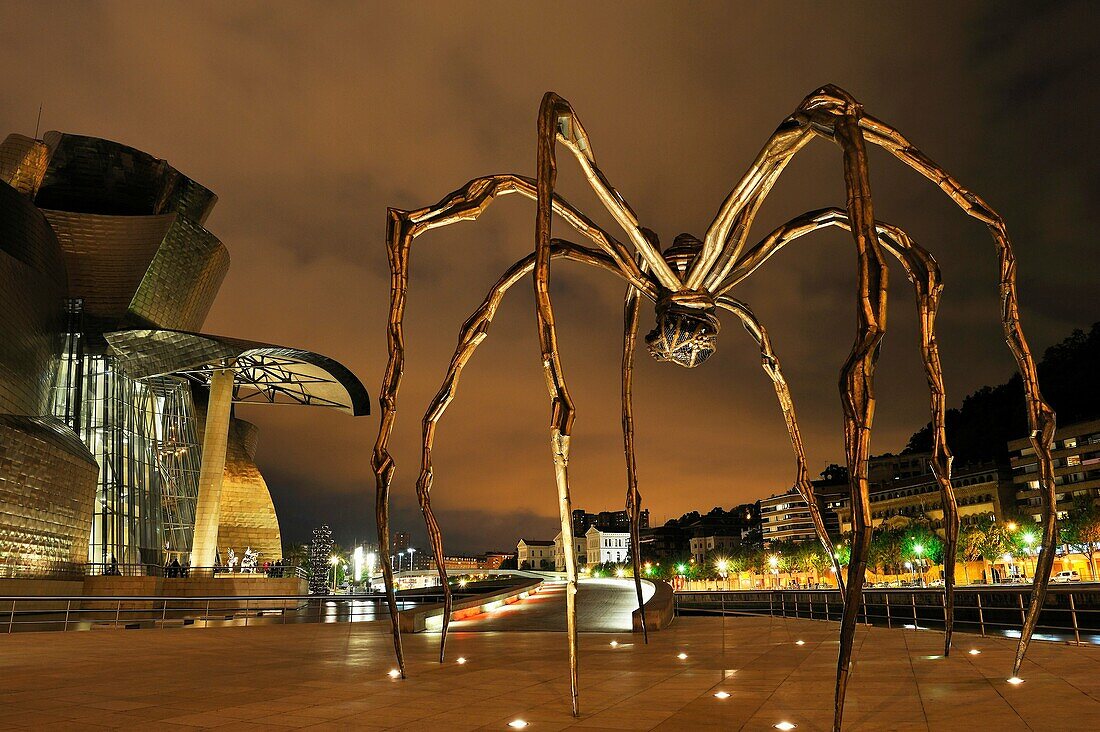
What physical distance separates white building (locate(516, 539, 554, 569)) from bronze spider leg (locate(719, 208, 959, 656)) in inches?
6735

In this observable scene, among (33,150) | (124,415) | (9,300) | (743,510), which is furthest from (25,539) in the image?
(743,510)

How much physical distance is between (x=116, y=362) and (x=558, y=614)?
3561 centimetres

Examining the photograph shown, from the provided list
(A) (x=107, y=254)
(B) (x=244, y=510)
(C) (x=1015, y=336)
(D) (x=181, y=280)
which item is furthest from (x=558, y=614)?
(B) (x=244, y=510)

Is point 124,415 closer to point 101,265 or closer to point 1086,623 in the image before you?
point 101,265

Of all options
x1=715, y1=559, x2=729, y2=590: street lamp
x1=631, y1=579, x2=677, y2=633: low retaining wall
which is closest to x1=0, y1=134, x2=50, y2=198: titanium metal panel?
x1=631, y1=579, x2=677, y2=633: low retaining wall

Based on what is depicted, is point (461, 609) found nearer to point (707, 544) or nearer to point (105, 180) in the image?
point (105, 180)

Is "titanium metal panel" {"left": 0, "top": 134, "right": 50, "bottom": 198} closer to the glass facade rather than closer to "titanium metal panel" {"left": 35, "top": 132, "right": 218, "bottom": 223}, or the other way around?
"titanium metal panel" {"left": 35, "top": 132, "right": 218, "bottom": 223}

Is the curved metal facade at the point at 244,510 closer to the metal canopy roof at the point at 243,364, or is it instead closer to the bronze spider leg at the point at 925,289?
the metal canopy roof at the point at 243,364

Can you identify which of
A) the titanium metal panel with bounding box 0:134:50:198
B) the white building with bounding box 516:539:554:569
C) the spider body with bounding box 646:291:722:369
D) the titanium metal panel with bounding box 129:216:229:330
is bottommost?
the white building with bounding box 516:539:554:569

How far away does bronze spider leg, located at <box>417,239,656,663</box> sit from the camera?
19.2ft

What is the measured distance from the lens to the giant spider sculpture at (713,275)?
12.4 feet

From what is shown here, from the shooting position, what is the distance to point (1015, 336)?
518 cm

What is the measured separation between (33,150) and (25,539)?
25.5m

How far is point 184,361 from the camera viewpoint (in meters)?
39.2
